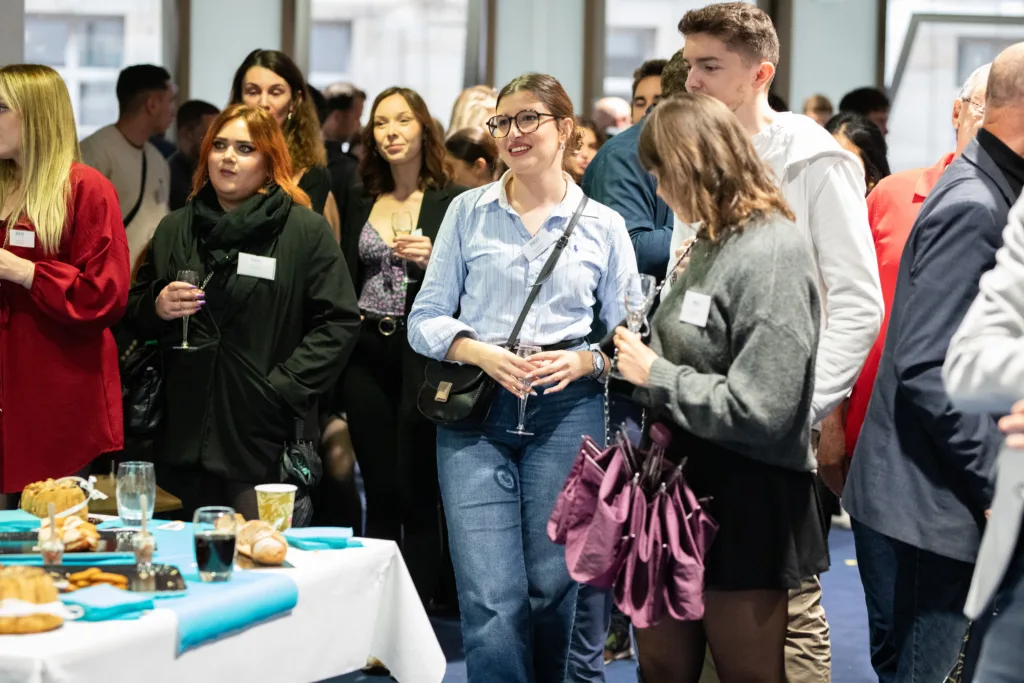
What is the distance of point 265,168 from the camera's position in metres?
3.92

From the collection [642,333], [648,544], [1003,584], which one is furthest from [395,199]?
[1003,584]

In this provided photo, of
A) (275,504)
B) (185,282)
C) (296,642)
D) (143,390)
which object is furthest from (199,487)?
(296,642)

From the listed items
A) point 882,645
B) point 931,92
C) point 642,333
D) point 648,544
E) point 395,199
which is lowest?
point 882,645

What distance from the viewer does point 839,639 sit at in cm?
450

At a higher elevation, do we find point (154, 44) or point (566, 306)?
point (154, 44)

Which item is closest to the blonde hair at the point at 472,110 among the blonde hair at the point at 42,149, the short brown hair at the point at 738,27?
the blonde hair at the point at 42,149

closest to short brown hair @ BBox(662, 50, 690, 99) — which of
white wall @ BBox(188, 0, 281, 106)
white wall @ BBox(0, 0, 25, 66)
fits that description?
white wall @ BBox(0, 0, 25, 66)

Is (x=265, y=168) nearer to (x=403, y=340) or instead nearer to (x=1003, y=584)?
(x=403, y=340)

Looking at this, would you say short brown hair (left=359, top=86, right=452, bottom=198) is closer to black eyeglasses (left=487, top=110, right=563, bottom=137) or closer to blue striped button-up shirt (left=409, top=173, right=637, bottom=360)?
blue striped button-up shirt (left=409, top=173, right=637, bottom=360)

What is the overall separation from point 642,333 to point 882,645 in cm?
110

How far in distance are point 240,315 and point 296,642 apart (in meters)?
1.40

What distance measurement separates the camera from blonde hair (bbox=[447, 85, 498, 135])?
211 inches

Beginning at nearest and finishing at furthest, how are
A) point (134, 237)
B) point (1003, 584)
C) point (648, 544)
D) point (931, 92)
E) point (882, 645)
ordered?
point (1003, 584), point (648, 544), point (882, 645), point (134, 237), point (931, 92)

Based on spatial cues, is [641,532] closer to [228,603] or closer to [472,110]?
[228,603]
